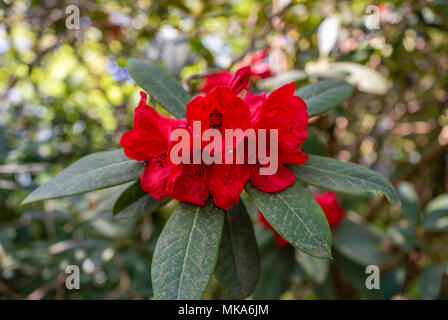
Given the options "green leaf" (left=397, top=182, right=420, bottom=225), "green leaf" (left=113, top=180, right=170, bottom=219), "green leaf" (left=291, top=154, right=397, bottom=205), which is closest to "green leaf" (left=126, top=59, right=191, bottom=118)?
"green leaf" (left=113, top=180, right=170, bottom=219)

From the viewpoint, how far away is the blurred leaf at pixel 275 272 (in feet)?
4.58

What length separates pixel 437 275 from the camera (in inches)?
57.2

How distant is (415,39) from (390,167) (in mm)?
1038

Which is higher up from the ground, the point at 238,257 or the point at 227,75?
the point at 227,75

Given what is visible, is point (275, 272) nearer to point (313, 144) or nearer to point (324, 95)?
point (313, 144)

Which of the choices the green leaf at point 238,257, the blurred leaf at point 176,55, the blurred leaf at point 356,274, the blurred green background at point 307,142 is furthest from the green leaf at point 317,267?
the blurred leaf at point 176,55

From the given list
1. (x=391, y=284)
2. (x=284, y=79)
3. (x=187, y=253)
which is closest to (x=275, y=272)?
(x=391, y=284)

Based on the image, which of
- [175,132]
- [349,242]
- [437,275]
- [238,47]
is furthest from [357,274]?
[238,47]

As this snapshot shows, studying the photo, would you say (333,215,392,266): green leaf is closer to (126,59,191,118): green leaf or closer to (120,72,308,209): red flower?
(120,72,308,209): red flower

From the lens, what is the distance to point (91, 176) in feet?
2.53

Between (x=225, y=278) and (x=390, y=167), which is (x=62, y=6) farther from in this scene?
(x=390, y=167)

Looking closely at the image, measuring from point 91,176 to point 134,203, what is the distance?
5.2 inches

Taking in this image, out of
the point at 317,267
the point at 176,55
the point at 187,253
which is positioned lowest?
the point at 317,267

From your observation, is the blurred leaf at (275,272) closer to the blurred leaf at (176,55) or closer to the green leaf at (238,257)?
the green leaf at (238,257)
